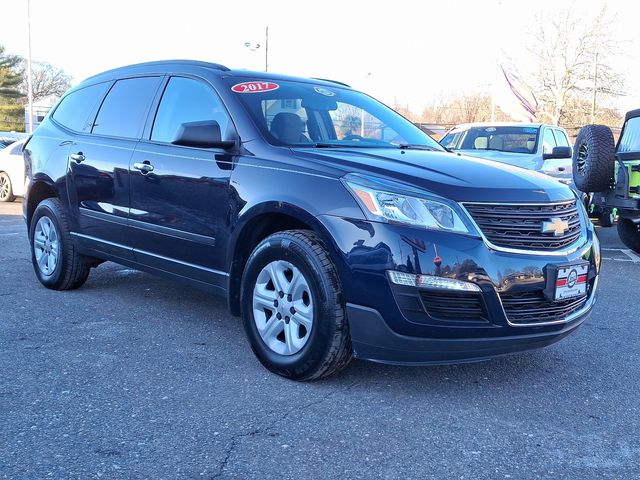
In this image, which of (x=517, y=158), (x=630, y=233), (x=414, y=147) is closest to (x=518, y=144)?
(x=517, y=158)

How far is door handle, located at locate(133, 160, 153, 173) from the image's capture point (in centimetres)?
440

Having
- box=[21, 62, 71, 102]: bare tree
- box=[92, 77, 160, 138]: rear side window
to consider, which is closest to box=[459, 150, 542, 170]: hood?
box=[92, 77, 160, 138]: rear side window

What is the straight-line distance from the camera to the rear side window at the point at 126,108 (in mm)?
4715

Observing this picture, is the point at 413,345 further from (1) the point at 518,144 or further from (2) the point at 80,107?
(1) the point at 518,144

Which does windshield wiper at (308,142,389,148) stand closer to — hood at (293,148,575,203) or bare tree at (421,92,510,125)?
hood at (293,148,575,203)

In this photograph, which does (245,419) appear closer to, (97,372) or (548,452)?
(97,372)

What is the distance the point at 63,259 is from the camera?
210 inches

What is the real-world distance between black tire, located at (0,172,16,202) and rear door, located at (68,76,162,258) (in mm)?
9493

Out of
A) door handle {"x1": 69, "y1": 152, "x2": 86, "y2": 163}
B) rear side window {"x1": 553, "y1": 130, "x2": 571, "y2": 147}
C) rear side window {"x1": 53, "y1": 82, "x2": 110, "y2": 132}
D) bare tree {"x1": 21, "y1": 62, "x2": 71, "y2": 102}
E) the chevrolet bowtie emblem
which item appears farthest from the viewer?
bare tree {"x1": 21, "y1": 62, "x2": 71, "y2": 102}

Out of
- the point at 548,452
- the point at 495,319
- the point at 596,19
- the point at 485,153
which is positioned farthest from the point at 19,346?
the point at 596,19

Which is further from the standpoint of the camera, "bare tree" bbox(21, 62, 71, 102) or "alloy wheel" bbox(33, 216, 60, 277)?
"bare tree" bbox(21, 62, 71, 102)

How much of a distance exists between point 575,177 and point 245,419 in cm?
669

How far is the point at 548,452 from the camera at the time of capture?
2.83m

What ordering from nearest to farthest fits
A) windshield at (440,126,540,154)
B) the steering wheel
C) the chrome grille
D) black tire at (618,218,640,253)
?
the chrome grille, the steering wheel, black tire at (618,218,640,253), windshield at (440,126,540,154)
